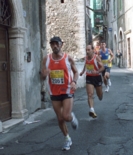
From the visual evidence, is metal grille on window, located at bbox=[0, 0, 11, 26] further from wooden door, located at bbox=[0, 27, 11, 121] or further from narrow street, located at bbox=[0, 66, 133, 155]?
narrow street, located at bbox=[0, 66, 133, 155]

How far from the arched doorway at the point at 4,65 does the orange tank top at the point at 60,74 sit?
8.29ft

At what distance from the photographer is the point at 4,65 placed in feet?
25.1

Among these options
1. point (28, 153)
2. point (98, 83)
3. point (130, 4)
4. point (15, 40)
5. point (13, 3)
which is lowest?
point (28, 153)

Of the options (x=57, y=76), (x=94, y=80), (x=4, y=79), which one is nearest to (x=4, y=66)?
(x=4, y=79)

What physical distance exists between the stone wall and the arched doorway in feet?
23.9

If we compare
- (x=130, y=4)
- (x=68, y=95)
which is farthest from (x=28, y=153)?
(x=130, y=4)

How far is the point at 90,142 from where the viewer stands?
5.59 m

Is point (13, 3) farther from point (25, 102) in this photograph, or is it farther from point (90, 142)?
point (90, 142)

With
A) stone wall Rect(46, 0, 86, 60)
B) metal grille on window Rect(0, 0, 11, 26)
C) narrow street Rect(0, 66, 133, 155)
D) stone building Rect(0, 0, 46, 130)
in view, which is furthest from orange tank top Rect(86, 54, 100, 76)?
stone wall Rect(46, 0, 86, 60)

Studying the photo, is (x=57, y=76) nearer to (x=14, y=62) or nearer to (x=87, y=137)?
(x=87, y=137)

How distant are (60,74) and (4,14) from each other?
294cm

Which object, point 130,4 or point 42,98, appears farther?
point 130,4

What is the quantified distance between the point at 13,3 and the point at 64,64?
9.94 feet

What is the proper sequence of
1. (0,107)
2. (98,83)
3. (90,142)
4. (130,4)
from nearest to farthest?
(90,142) < (0,107) < (98,83) < (130,4)
